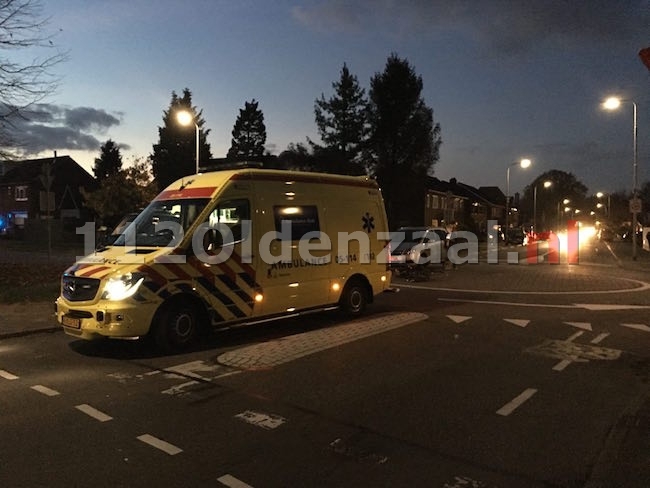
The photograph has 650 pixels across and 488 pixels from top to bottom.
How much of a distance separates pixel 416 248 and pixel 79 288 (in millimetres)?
14037

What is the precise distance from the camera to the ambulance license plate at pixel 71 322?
7.79 m

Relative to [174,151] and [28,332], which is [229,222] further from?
[174,151]

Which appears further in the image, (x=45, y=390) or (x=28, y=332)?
(x=28, y=332)

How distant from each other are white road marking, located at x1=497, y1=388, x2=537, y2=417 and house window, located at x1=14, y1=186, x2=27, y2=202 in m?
60.9

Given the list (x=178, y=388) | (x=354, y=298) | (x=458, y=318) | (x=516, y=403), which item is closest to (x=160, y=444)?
(x=178, y=388)

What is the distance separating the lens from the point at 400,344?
8641 millimetres

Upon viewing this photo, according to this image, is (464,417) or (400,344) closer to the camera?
(464,417)

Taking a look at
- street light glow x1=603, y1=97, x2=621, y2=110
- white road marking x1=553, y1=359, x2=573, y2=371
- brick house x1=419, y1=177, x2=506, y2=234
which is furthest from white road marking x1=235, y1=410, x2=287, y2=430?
brick house x1=419, y1=177, x2=506, y2=234

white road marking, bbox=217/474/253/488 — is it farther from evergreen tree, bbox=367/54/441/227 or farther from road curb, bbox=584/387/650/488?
evergreen tree, bbox=367/54/441/227

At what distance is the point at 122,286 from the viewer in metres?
7.54

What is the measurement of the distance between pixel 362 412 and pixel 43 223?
146 feet

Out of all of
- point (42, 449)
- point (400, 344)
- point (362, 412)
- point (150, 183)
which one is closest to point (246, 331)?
point (400, 344)

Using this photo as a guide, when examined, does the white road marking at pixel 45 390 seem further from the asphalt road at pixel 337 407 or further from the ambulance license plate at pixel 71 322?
the ambulance license plate at pixel 71 322

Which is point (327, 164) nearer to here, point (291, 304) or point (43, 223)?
point (43, 223)
